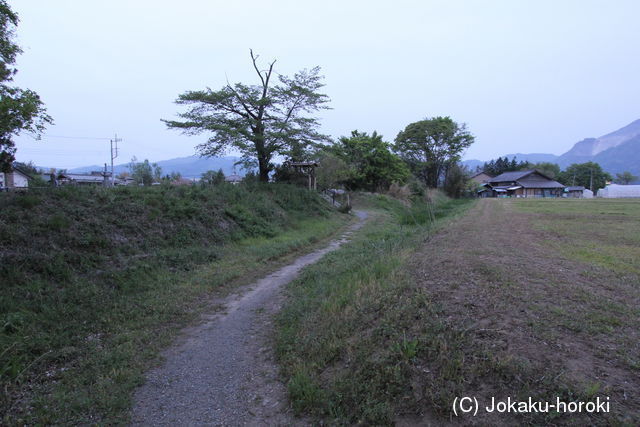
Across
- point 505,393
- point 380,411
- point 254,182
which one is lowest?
point 380,411

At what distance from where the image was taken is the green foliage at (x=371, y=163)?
1670 inches

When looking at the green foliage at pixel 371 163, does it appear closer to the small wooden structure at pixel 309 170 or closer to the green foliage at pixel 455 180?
the small wooden structure at pixel 309 170

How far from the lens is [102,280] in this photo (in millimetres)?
7070

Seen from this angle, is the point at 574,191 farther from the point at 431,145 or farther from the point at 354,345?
the point at 354,345

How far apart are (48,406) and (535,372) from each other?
466 cm

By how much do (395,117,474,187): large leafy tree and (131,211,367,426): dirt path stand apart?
55.7 metres

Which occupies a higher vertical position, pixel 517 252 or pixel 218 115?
pixel 218 115

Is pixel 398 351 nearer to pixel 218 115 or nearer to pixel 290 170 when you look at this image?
pixel 218 115

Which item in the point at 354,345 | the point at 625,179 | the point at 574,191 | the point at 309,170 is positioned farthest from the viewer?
the point at 625,179

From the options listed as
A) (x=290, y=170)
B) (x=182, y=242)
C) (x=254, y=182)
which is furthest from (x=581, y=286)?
(x=290, y=170)

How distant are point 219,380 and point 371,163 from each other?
134ft

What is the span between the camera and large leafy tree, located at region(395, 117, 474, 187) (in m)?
56.5

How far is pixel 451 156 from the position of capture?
191ft

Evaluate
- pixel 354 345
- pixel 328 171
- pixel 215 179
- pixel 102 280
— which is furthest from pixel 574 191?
pixel 102 280
